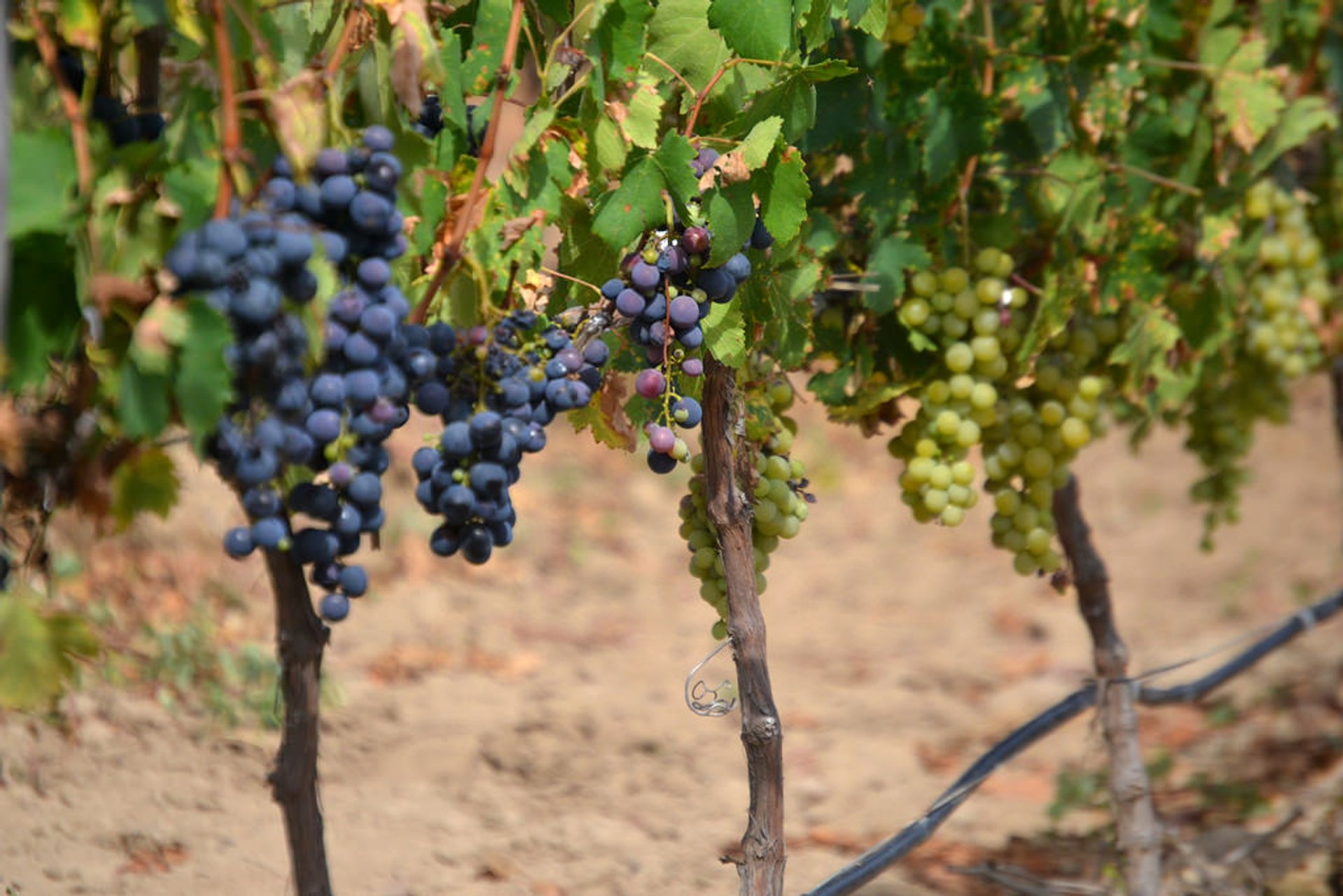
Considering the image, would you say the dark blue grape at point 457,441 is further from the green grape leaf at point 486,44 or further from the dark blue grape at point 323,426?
the green grape leaf at point 486,44

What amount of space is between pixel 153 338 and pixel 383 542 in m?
3.91

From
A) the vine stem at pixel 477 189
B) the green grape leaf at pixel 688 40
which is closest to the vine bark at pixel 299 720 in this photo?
the vine stem at pixel 477 189

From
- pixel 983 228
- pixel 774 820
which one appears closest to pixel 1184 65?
pixel 983 228

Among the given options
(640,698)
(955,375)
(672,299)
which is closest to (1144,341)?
(955,375)

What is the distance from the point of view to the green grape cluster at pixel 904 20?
7.07 ft

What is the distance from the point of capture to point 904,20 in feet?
7.12

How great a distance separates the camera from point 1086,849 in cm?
331

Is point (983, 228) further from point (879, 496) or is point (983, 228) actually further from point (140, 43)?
point (879, 496)

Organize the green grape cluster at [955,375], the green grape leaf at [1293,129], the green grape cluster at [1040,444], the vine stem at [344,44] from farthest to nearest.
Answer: the green grape leaf at [1293,129] < the green grape cluster at [1040,444] < the green grape cluster at [955,375] < the vine stem at [344,44]

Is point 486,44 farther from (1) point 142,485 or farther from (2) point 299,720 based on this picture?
(2) point 299,720

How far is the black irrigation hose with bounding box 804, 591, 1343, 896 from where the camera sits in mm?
2146

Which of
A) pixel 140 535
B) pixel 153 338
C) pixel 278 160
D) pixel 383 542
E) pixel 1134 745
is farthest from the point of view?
pixel 383 542

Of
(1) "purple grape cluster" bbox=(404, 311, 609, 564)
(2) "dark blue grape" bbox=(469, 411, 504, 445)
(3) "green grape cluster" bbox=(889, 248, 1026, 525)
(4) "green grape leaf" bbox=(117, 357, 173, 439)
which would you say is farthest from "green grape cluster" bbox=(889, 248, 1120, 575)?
(4) "green grape leaf" bbox=(117, 357, 173, 439)

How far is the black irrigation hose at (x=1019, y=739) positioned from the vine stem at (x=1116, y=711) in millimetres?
64
